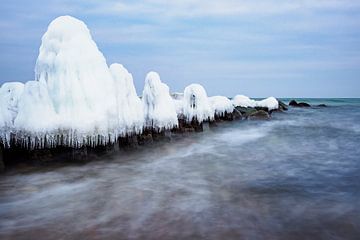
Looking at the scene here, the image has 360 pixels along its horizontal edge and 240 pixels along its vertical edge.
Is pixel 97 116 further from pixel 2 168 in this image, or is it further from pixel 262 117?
pixel 262 117

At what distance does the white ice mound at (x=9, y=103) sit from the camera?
842cm

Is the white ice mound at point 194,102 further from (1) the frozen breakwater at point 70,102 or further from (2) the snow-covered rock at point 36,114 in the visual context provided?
(2) the snow-covered rock at point 36,114

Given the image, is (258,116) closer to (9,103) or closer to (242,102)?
(242,102)

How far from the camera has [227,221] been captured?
5.36 meters

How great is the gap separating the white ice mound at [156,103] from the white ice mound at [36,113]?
4.89 meters

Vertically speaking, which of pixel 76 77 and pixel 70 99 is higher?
pixel 76 77

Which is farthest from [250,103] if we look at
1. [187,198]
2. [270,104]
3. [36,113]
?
[187,198]

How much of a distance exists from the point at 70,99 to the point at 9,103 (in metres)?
2.07

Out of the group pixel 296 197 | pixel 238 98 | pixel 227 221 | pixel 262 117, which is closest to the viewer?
pixel 227 221

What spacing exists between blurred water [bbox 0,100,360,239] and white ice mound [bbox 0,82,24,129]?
1270 mm

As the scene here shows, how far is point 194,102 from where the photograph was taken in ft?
57.3

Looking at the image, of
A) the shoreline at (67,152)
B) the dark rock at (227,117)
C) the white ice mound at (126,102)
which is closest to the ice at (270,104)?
the dark rock at (227,117)

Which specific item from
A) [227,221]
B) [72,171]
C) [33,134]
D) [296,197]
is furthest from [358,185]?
[33,134]

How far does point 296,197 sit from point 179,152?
5.91 metres
